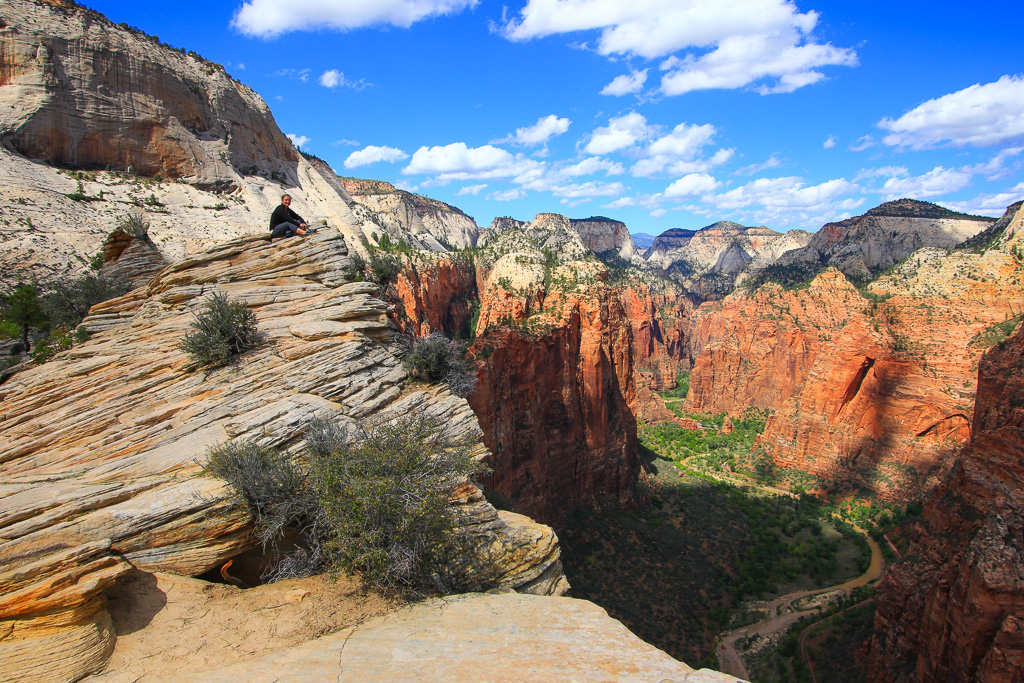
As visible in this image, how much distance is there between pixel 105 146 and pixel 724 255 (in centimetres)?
17142

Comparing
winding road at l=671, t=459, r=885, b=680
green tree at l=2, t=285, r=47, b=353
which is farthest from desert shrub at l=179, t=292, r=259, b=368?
winding road at l=671, t=459, r=885, b=680

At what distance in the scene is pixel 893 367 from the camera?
46031mm

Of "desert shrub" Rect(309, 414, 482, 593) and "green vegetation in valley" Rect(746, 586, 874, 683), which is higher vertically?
"desert shrub" Rect(309, 414, 482, 593)

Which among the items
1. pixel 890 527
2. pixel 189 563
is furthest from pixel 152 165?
pixel 890 527

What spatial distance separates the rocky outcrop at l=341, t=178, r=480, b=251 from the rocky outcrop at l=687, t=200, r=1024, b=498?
62195mm

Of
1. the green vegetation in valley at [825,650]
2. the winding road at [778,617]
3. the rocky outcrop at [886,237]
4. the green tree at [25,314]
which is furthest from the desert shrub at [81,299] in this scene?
the rocky outcrop at [886,237]

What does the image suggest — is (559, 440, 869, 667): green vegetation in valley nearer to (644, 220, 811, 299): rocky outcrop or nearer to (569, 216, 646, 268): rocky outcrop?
(644, 220, 811, 299): rocky outcrop

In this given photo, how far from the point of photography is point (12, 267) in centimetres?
2559

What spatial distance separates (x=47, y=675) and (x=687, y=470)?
58563 mm

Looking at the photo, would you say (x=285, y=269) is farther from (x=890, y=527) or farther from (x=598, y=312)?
(x=890, y=527)

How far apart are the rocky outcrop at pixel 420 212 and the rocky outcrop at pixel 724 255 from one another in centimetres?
7417

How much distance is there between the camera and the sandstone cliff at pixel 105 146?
95.1 ft

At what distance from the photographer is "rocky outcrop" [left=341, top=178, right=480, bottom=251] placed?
107m

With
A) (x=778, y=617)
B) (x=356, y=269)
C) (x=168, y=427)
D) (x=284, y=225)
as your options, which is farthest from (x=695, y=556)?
(x=168, y=427)
